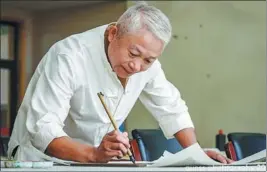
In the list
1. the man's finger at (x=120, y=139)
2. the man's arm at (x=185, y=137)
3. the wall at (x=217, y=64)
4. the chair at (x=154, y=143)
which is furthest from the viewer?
the wall at (x=217, y=64)

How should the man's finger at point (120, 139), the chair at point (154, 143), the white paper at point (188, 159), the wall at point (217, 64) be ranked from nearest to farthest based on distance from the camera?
the white paper at point (188, 159)
the man's finger at point (120, 139)
the chair at point (154, 143)
the wall at point (217, 64)

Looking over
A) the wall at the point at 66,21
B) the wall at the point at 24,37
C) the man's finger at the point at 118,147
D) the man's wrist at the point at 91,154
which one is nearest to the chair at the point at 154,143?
the man's wrist at the point at 91,154

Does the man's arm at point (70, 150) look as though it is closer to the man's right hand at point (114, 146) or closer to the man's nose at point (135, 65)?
the man's right hand at point (114, 146)

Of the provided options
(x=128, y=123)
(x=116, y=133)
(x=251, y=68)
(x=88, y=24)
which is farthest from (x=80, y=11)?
(x=116, y=133)

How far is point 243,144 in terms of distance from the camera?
316cm

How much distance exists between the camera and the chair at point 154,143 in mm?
2709

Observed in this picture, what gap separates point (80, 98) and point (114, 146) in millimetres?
540

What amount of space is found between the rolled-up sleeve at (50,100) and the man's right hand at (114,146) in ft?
0.78

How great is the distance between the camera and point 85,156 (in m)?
1.80

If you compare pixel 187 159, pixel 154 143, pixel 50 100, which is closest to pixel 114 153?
pixel 187 159

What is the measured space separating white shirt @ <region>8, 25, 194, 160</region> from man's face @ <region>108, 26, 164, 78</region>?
13 cm

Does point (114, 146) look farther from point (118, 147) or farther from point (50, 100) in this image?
point (50, 100)

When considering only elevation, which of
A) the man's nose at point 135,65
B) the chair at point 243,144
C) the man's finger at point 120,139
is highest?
the man's nose at point 135,65

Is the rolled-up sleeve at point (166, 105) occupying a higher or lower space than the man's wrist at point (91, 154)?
higher
